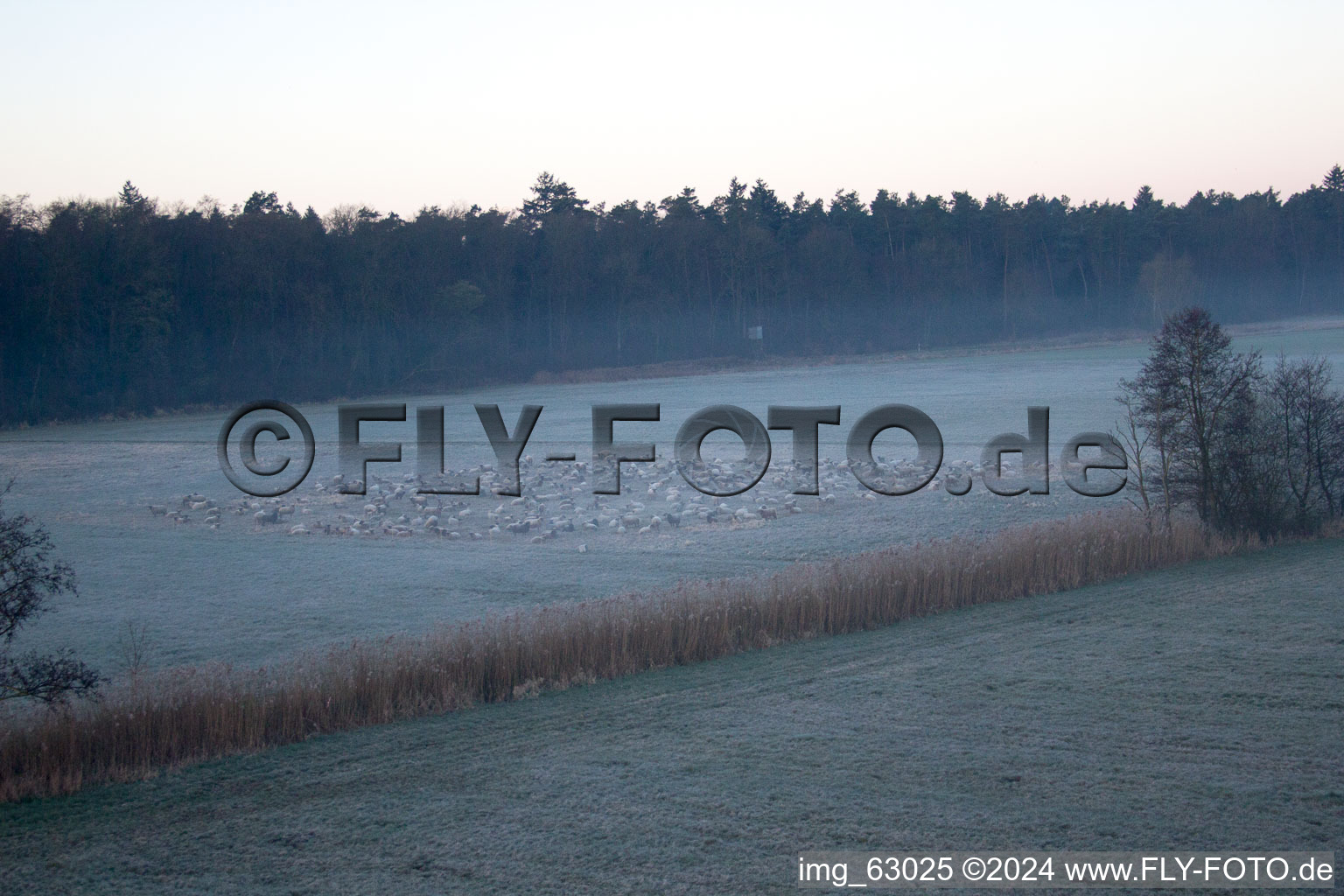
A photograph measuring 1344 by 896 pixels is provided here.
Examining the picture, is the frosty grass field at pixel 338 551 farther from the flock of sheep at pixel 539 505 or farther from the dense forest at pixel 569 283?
the dense forest at pixel 569 283

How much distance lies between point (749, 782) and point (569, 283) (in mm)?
70139

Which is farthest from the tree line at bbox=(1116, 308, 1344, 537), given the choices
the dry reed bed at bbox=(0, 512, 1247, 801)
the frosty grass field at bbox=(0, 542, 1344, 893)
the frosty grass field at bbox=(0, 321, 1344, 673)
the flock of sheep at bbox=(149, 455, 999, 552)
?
the flock of sheep at bbox=(149, 455, 999, 552)

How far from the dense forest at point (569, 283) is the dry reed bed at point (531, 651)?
1739 inches

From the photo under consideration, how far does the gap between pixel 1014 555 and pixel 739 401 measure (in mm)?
32672

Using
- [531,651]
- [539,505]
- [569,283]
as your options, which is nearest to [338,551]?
[539,505]

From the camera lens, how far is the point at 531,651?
8359 millimetres

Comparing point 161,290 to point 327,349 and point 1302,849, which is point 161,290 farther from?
point 1302,849

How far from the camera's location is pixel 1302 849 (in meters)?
4.81

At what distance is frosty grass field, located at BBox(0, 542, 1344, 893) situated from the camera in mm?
4945

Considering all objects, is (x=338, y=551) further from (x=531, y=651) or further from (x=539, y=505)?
(x=531, y=651)

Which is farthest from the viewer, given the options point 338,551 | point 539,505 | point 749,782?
point 539,505

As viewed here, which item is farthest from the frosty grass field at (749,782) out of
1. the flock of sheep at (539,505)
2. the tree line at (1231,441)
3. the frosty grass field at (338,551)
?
the flock of sheep at (539,505)

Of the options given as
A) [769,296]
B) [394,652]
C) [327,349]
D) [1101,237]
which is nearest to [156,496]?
[394,652]

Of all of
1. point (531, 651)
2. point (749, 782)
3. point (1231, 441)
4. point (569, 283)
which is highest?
point (569, 283)
